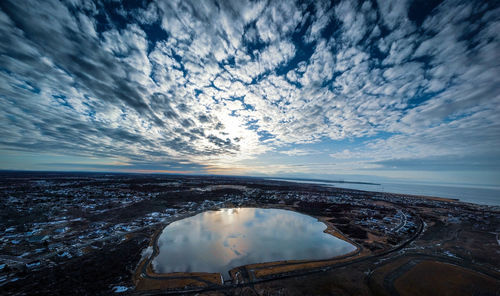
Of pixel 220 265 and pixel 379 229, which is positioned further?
pixel 379 229

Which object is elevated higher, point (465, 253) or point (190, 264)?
point (465, 253)

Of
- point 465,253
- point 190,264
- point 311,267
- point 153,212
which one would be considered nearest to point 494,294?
point 465,253

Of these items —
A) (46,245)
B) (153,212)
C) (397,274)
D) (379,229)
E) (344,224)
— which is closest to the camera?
(397,274)

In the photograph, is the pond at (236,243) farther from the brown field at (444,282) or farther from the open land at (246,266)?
the brown field at (444,282)

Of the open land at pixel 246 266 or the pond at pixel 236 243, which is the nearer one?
the open land at pixel 246 266

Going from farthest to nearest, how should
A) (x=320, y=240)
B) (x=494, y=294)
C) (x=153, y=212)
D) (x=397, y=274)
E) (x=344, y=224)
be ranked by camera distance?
(x=153, y=212) < (x=344, y=224) < (x=320, y=240) < (x=397, y=274) < (x=494, y=294)

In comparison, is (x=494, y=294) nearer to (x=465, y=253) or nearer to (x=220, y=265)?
(x=465, y=253)

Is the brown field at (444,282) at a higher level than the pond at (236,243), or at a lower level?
higher

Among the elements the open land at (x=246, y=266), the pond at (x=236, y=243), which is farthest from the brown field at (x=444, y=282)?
the pond at (x=236, y=243)

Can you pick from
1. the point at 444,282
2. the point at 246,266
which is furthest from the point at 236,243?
the point at 444,282
